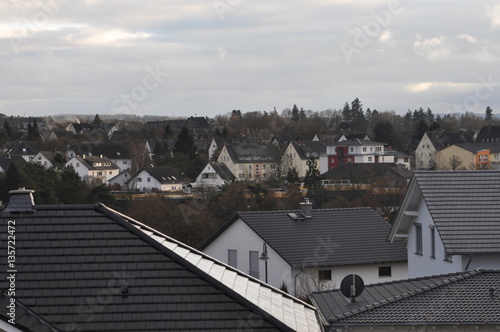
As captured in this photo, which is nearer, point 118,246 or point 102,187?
point 118,246

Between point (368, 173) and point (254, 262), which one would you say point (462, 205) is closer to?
point (254, 262)

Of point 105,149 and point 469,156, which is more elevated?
point 105,149

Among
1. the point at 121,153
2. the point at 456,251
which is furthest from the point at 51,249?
the point at 121,153

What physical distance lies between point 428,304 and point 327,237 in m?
17.8

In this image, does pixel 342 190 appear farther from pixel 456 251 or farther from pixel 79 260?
pixel 79 260

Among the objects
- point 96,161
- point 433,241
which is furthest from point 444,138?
point 433,241

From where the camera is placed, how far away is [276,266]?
30469mm

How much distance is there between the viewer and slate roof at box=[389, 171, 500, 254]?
61.6 ft

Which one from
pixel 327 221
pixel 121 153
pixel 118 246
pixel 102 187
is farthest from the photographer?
pixel 121 153

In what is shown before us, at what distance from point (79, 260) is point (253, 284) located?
2.97 m

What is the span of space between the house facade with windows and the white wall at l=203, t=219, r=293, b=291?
8846 millimetres

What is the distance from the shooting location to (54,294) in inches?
398

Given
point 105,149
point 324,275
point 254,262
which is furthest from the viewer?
point 105,149

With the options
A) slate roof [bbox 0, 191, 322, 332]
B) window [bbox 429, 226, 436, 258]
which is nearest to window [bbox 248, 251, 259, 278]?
window [bbox 429, 226, 436, 258]
